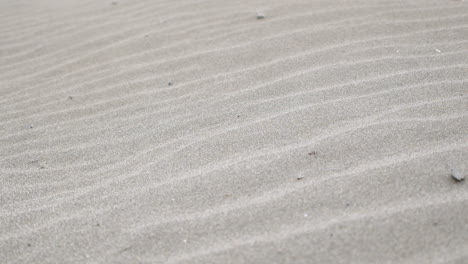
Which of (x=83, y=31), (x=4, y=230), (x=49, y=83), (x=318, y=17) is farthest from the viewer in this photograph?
(x=83, y=31)

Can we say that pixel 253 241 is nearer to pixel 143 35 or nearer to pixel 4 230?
pixel 4 230

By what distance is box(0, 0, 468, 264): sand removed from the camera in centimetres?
174

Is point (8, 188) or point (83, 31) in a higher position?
point (83, 31)

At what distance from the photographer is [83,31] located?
13.2ft

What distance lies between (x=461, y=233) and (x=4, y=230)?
164cm

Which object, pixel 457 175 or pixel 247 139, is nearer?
pixel 457 175

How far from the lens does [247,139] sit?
2.28 meters

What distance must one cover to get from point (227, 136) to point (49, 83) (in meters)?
1.53

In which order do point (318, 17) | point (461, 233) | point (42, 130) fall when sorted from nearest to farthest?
point (461, 233), point (42, 130), point (318, 17)

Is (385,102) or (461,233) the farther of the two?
(385,102)

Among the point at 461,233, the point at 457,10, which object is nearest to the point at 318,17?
the point at 457,10

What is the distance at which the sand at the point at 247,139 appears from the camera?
1739mm

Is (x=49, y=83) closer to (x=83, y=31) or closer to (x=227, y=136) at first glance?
(x=83, y=31)

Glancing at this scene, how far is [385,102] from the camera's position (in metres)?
2.40
